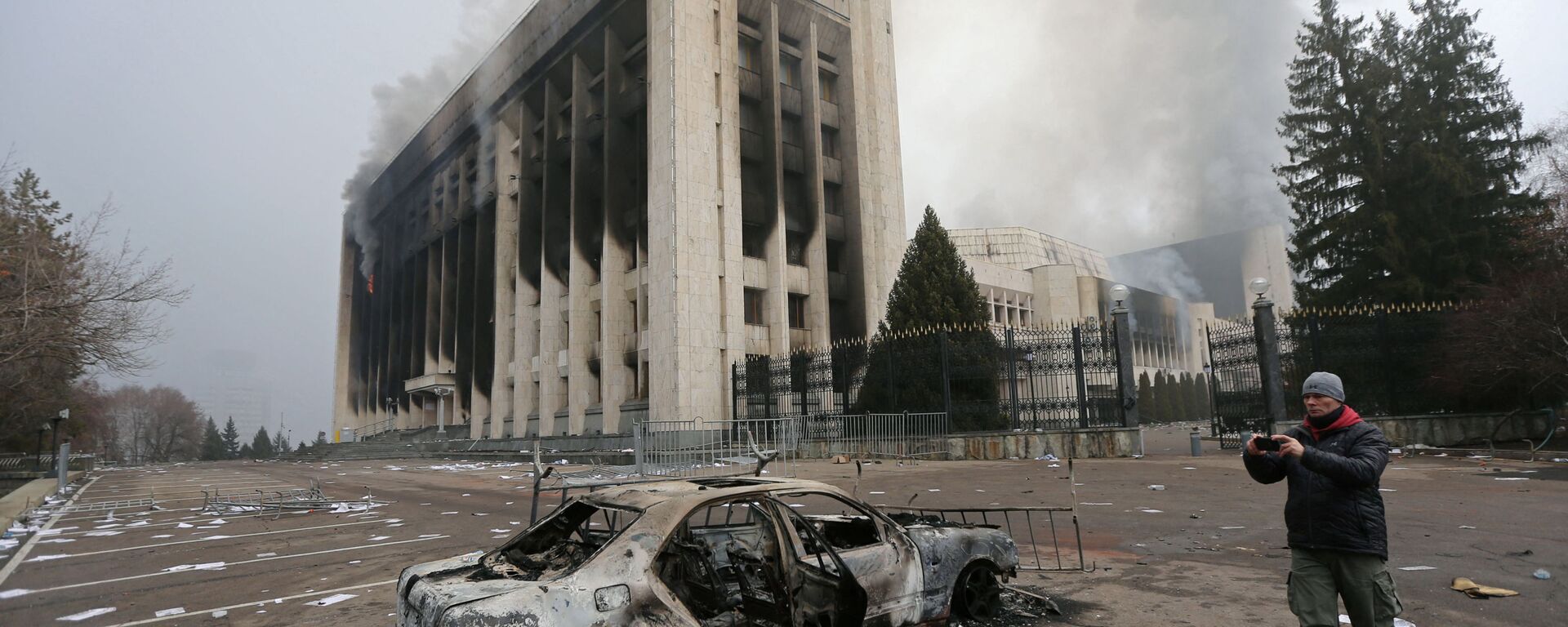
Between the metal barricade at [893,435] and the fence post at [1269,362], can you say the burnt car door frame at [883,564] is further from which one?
the fence post at [1269,362]

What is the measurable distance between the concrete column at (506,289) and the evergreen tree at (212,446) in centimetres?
8566

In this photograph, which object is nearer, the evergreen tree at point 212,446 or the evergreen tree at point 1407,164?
the evergreen tree at point 1407,164

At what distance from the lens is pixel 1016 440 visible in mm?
20141

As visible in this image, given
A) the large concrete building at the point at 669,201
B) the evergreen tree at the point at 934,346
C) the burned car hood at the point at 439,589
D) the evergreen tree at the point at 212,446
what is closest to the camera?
the burned car hood at the point at 439,589

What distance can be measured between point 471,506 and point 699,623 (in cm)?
1197

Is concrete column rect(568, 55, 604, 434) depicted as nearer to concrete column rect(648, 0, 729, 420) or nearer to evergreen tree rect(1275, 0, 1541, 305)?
concrete column rect(648, 0, 729, 420)

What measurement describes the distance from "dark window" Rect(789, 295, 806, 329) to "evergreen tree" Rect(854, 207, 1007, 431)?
857cm

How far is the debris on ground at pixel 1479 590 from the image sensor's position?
532 cm

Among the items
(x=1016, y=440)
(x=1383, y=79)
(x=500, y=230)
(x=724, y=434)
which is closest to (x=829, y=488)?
(x=1016, y=440)

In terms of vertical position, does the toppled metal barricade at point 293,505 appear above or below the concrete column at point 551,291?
below

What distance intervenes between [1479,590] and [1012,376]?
15.2m

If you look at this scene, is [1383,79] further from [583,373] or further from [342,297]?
[342,297]

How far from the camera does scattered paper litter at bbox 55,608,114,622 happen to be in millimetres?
6441

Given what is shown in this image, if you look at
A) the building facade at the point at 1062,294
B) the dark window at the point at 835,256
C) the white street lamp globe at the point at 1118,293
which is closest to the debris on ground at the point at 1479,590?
the white street lamp globe at the point at 1118,293
